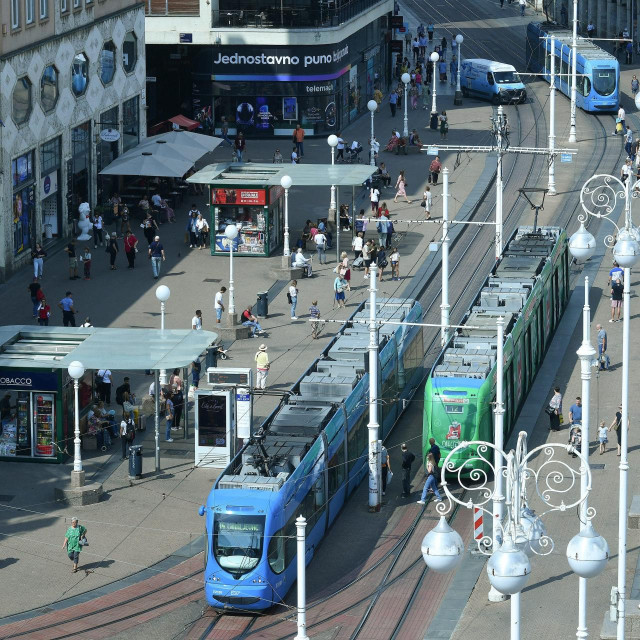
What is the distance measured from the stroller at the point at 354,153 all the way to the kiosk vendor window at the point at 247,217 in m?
15.8

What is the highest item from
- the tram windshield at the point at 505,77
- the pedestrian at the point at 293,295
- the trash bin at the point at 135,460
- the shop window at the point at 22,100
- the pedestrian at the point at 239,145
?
the shop window at the point at 22,100

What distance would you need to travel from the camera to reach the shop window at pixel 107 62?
265ft

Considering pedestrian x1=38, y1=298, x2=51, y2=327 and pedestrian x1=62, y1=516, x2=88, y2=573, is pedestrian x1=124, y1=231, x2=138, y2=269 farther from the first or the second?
pedestrian x1=62, y1=516, x2=88, y2=573

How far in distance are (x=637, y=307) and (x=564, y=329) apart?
3.61 meters

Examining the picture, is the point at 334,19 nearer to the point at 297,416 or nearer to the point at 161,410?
the point at 161,410

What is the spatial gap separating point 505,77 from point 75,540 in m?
68.8

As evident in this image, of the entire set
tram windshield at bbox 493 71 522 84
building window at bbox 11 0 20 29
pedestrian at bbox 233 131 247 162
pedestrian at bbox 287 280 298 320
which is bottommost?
pedestrian at bbox 287 280 298 320

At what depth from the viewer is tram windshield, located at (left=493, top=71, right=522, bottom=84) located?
106438mm

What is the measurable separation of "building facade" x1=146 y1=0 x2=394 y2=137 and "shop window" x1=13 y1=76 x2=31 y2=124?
22.3m

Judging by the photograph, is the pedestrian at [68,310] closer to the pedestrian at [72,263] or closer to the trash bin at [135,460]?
the pedestrian at [72,263]

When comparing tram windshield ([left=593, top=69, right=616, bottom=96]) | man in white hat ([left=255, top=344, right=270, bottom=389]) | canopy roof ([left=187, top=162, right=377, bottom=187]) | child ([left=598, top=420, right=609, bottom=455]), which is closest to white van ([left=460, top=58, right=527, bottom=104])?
tram windshield ([left=593, top=69, right=616, bottom=96])

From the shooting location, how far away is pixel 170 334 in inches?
2101

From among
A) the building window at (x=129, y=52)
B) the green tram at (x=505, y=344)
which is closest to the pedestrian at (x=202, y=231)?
the building window at (x=129, y=52)

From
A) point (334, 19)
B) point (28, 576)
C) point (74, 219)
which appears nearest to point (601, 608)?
point (28, 576)
